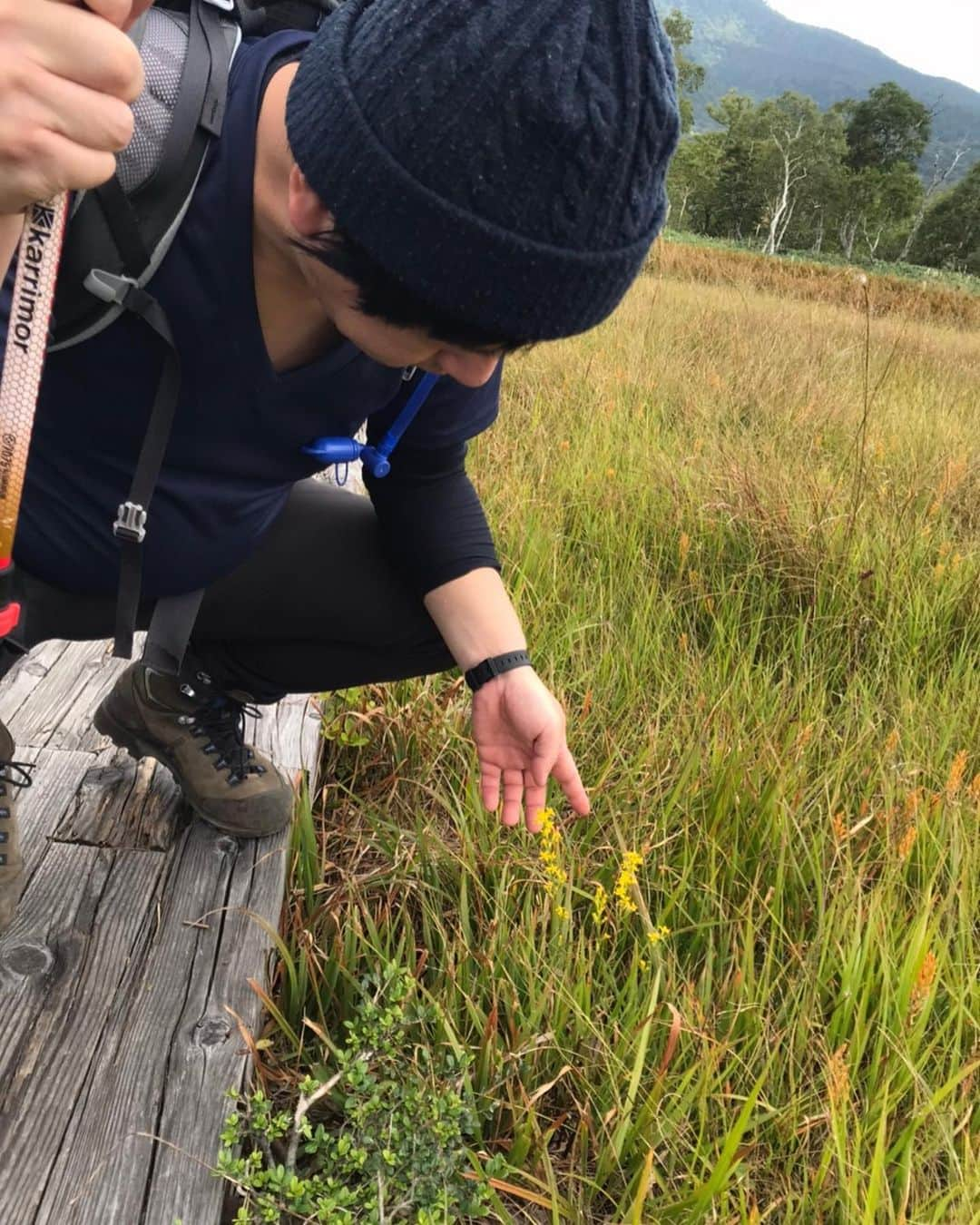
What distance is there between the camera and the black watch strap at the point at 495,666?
1.65 metres

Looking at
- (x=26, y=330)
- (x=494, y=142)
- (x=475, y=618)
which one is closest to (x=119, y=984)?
(x=475, y=618)

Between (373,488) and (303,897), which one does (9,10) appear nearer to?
(373,488)

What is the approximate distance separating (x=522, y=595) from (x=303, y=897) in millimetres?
1146

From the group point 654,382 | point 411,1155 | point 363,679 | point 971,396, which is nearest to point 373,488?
point 363,679

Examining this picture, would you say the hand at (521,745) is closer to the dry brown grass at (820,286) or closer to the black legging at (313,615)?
the black legging at (313,615)

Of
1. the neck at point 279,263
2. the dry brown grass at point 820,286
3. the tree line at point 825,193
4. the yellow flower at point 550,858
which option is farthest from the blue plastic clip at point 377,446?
the tree line at point 825,193

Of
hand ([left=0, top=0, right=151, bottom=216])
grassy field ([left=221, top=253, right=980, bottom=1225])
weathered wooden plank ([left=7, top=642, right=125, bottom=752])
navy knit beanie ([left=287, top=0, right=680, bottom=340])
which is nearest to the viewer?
hand ([left=0, top=0, right=151, bottom=216])

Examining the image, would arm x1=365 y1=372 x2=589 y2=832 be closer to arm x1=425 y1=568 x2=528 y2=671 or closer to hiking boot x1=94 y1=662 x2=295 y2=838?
arm x1=425 y1=568 x2=528 y2=671

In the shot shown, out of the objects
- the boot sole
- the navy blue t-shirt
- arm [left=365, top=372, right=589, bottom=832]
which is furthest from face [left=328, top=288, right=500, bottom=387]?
the boot sole

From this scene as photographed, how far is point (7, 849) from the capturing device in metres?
1.56

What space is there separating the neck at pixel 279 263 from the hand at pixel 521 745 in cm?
66

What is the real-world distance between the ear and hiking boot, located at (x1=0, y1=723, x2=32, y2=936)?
1088 millimetres

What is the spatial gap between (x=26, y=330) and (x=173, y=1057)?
1092 mm

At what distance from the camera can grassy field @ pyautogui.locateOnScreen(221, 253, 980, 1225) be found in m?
1.31
